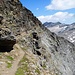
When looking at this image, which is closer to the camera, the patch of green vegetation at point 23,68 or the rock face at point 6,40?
the patch of green vegetation at point 23,68

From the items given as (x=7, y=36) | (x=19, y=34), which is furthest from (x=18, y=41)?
(x=7, y=36)

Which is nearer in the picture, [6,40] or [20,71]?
[20,71]

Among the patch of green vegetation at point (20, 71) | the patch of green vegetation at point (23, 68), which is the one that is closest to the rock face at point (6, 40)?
the patch of green vegetation at point (23, 68)

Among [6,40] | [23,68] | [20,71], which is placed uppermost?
[6,40]

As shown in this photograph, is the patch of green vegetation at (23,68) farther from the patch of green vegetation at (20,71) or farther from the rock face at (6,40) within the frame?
the rock face at (6,40)

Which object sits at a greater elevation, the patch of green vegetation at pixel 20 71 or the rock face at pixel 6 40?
the rock face at pixel 6 40

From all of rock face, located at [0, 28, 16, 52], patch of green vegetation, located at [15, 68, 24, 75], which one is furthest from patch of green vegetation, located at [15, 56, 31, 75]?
rock face, located at [0, 28, 16, 52]

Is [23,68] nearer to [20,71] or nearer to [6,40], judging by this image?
[20,71]

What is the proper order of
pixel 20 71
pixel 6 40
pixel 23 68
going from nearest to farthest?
1. pixel 20 71
2. pixel 23 68
3. pixel 6 40

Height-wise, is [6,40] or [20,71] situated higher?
[6,40]

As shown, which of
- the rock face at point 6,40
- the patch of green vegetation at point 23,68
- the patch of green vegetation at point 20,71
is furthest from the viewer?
the rock face at point 6,40

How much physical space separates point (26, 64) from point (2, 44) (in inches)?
413

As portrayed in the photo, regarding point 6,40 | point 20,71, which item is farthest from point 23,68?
point 6,40

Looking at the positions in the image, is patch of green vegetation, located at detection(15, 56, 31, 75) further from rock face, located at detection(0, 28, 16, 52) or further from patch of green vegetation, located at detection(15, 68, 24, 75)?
rock face, located at detection(0, 28, 16, 52)
